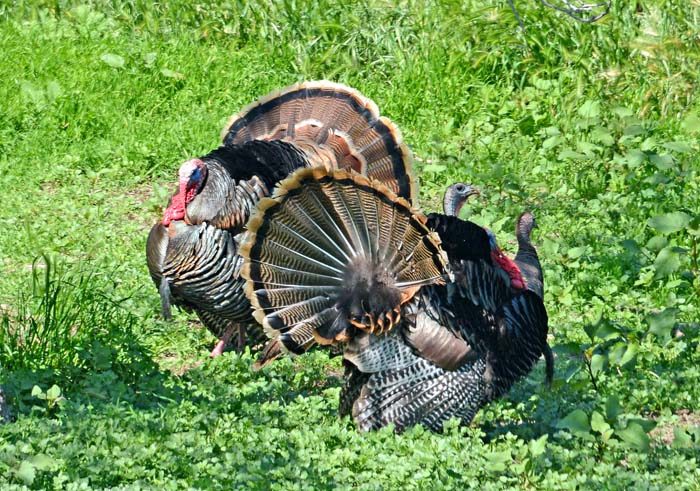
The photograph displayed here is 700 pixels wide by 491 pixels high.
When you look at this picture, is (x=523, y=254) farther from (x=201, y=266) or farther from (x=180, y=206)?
(x=180, y=206)

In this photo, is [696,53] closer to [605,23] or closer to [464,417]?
[605,23]

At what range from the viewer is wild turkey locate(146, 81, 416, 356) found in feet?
20.6

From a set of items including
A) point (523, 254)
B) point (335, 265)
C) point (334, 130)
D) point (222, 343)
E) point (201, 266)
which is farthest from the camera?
point (334, 130)

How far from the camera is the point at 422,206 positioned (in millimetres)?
8578

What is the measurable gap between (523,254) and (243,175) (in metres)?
1.60

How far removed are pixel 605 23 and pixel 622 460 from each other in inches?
206

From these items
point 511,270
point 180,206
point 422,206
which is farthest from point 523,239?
point 422,206

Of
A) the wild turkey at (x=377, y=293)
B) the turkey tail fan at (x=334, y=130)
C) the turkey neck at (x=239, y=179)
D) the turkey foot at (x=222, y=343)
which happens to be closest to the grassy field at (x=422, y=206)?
the turkey foot at (x=222, y=343)

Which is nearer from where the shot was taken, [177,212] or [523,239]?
[177,212]

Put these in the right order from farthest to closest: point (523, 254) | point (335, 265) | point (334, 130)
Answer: point (334, 130)
point (523, 254)
point (335, 265)

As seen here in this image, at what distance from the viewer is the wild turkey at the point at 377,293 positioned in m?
5.31

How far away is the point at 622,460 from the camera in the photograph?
5.25 metres

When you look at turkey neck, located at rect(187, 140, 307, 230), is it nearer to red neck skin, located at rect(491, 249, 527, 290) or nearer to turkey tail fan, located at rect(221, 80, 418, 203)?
turkey tail fan, located at rect(221, 80, 418, 203)

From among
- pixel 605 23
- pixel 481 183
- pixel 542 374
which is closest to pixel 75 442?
pixel 542 374
